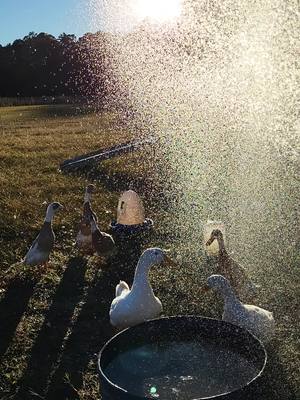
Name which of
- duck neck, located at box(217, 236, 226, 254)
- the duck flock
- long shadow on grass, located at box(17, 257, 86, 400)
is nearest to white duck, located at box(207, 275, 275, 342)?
the duck flock

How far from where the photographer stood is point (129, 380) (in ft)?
11.3

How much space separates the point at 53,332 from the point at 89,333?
306 millimetres

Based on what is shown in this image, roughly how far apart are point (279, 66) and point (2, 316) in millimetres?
12455

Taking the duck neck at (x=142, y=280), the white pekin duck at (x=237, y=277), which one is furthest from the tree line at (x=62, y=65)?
the duck neck at (x=142, y=280)

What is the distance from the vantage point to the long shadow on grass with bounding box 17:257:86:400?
4.07m

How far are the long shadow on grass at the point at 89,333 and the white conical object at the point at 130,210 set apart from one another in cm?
79

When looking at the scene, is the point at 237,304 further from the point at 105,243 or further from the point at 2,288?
the point at 2,288

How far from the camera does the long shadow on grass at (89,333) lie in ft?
13.2

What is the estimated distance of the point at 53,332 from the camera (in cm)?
475

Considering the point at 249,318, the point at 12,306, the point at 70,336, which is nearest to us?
the point at 249,318

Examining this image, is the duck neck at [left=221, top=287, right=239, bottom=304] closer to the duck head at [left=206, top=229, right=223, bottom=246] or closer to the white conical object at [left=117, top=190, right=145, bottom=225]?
the duck head at [left=206, top=229, right=223, bottom=246]

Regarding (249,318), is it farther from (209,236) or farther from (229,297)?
(209,236)

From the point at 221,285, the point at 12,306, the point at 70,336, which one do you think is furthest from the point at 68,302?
the point at 221,285

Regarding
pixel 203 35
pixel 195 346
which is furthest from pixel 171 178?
pixel 203 35
